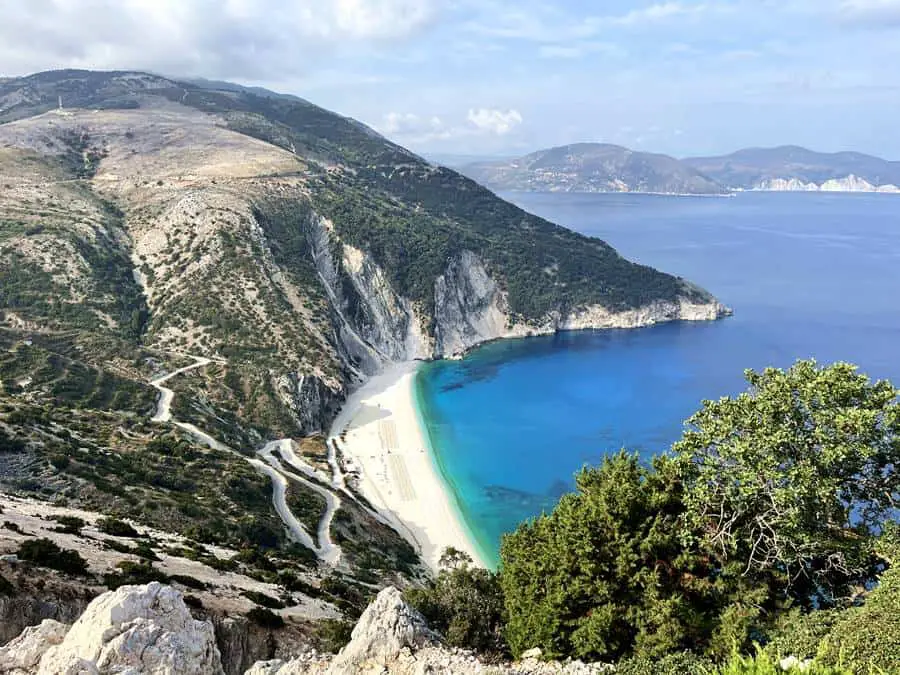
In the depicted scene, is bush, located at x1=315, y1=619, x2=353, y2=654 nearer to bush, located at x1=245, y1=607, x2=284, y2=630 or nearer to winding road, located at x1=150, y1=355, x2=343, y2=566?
bush, located at x1=245, y1=607, x2=284, y2=630

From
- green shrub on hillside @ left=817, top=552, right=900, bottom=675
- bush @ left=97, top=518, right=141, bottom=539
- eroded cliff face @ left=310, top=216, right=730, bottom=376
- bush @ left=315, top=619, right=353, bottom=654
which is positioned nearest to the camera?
green shrub on hillside @ left=817, top=552, right=900, bottom=675

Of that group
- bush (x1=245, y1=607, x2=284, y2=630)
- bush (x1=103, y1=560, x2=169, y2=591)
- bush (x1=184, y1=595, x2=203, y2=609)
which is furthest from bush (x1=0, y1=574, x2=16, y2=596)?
bush (x1=245, y1=607, x2=284, y2=630)

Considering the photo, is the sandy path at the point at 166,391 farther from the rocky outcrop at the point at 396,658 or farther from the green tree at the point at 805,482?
the green tree at the point at 805,482

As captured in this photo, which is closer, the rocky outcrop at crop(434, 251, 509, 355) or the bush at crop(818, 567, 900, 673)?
the bush at crop(818, 567, 900, 673)

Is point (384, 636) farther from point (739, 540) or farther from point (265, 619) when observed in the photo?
point (739, 540)

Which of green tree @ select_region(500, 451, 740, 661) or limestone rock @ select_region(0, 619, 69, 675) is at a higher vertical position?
limestone rock @ select_region(0, 619, 69, 675)

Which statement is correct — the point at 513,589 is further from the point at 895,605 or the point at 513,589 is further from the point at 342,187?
the point at 342,187
